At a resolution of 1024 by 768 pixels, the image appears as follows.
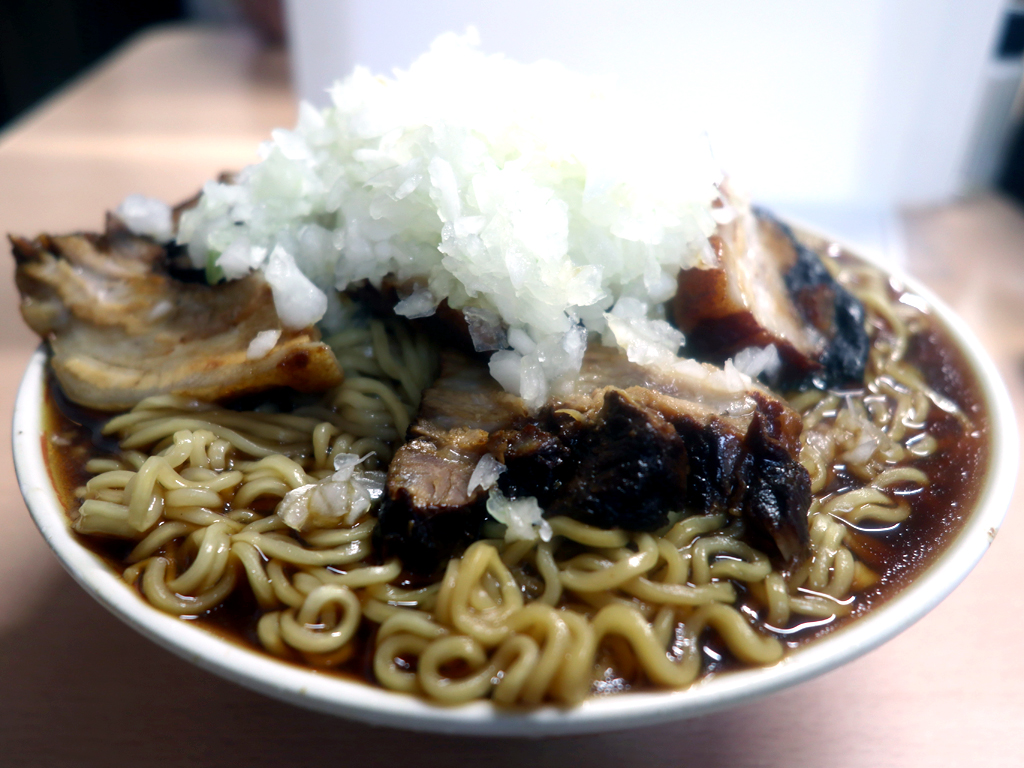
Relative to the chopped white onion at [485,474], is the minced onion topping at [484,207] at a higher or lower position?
higher

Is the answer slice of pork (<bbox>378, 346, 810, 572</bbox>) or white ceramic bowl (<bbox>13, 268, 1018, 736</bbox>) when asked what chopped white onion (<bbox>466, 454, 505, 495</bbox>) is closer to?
slice of pork (<bbox>378, 346, 810, 572</bbox>)

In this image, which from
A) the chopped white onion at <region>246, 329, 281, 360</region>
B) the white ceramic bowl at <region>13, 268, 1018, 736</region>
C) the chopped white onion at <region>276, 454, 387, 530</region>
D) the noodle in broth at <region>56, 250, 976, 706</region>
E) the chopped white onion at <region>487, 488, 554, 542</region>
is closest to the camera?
the white ceramic bowl at <region>13, 268, 1018, 736</region>

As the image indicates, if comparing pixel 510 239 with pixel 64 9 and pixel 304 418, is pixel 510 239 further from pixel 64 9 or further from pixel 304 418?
pixel 64 9

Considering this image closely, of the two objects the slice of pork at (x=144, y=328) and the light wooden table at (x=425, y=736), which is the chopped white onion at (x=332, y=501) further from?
the light wooden table at (x=425, y=736)

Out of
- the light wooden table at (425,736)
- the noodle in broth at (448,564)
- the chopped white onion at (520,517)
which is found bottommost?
the light wooden table at (425,736)

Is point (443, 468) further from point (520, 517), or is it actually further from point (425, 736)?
point (425, 736)

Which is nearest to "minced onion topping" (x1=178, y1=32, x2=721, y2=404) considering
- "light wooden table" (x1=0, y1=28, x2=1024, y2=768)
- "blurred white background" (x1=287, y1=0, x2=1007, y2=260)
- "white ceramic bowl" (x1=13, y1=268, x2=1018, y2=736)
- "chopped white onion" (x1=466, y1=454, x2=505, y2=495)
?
"chopped white onion" (x1=466, y1=454, x2=505, y2=495)

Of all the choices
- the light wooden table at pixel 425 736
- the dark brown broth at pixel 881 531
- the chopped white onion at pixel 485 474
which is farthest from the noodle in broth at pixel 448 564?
the light wooden table at pixel 425 736
